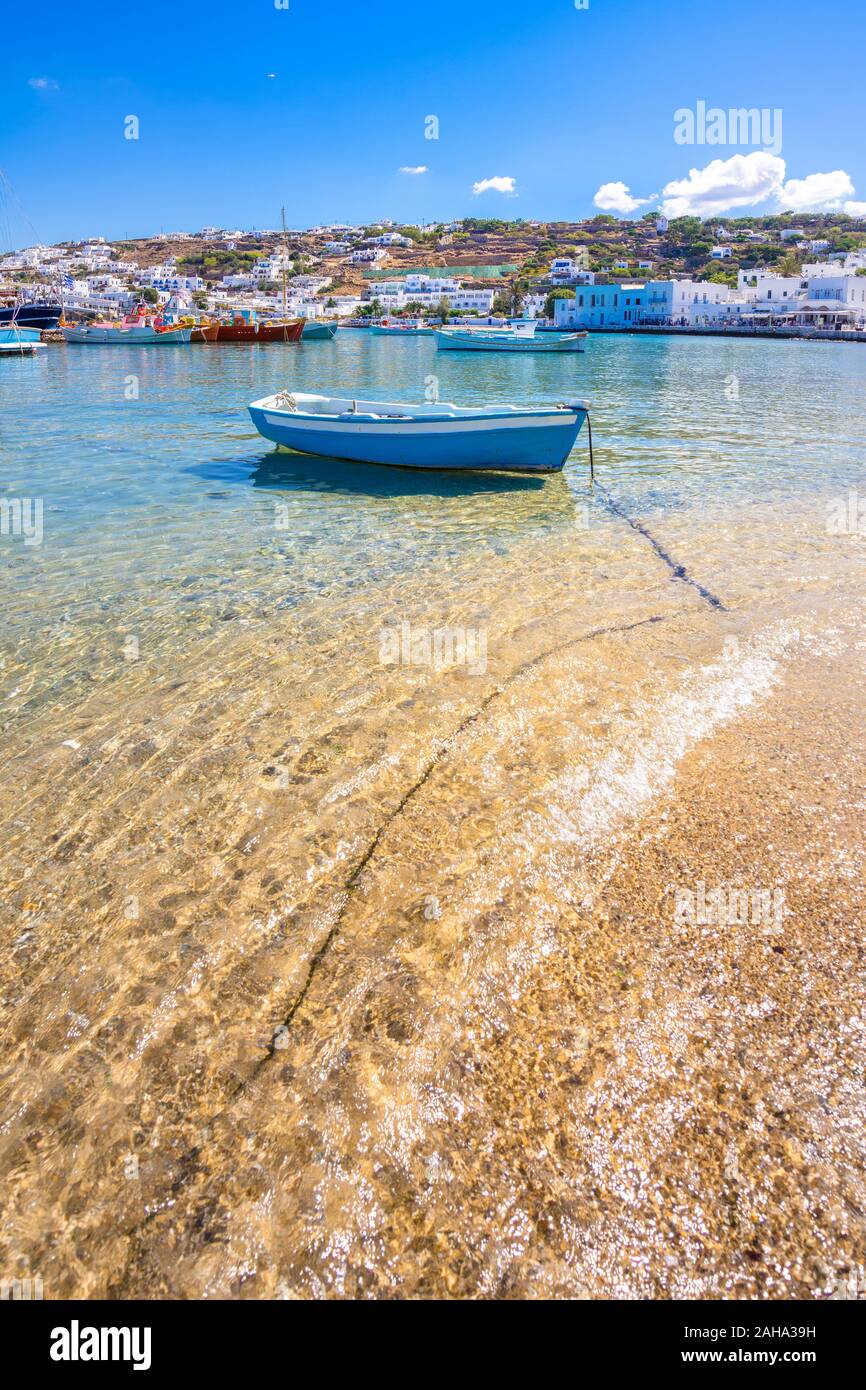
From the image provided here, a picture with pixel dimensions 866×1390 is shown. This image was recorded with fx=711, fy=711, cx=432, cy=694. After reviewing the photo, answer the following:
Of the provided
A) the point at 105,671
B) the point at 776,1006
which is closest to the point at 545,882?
the point at 776,1006

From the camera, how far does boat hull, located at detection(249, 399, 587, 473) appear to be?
43.4ft

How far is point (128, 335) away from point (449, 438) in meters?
72.9

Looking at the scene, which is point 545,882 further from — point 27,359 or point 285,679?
point 27,359

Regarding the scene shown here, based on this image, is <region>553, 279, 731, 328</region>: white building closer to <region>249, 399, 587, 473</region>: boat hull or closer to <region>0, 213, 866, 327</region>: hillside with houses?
<region>0, 213, 866, 327</region>: hillside with houses

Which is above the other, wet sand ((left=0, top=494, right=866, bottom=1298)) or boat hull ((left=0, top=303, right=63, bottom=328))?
boat hull ((left=0, top=303, right=63, bottom=328))

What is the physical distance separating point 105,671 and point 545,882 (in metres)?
4.42

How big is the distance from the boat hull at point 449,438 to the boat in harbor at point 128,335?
67100mm

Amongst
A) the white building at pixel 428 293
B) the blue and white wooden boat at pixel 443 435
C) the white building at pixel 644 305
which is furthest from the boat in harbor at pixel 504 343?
the white building at pixel 428 293

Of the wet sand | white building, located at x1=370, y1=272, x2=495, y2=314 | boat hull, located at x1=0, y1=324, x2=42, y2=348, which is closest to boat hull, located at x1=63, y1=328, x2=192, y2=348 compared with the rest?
boat hull, located at x1=0, y1=324, x2=42, y2=348

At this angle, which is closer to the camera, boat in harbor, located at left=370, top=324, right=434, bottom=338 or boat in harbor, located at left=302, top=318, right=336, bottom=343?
boat in harbor, located at left=302, top=318, right=336, bottom=343

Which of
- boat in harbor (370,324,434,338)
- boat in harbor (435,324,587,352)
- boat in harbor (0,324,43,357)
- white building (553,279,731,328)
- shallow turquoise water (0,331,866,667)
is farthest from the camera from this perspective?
white building (553,279,731,328)

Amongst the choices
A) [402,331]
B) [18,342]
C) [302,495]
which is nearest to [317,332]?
[18,342]

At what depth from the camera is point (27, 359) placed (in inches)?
2119

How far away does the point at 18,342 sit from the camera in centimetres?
6134
